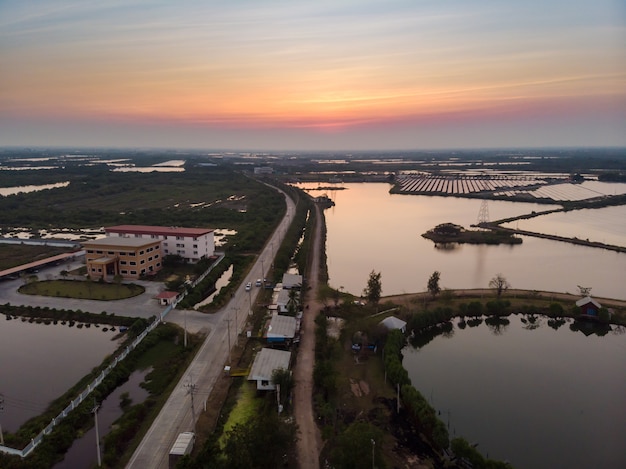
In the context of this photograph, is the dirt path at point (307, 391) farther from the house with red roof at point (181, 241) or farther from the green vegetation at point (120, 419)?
the house with red roof at point (181, 241)

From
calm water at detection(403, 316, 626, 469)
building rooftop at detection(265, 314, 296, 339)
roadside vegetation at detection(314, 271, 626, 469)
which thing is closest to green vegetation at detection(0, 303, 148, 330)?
building rooftop at detection(265, 314, 296, 339)

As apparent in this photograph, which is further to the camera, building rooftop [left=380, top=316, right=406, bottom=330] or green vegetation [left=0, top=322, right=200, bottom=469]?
building rooftop [left=380, top=316, right=406, bottom=330]

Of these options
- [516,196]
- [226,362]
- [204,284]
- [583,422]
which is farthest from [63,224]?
[516,196]

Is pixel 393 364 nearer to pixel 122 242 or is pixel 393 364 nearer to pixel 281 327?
pixel 281 327

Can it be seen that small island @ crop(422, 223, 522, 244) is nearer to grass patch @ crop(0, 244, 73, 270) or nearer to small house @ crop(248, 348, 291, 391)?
small house @ crop(248, 348, 291, 391)

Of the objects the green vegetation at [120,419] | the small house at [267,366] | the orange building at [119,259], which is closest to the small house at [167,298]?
the green vegetation at [120,419]

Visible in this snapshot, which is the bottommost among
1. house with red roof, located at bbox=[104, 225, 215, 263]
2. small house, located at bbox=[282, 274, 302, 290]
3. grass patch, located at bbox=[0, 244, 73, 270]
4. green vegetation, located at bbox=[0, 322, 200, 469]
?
green vegetation, located at bbox=[0, 322, 200, 469]

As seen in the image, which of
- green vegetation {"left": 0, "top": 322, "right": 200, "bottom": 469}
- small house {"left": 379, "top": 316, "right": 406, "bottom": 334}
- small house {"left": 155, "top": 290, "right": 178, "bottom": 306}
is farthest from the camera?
small house {"left": 155, "top": 290, "right": 178, "bottom": 306}
